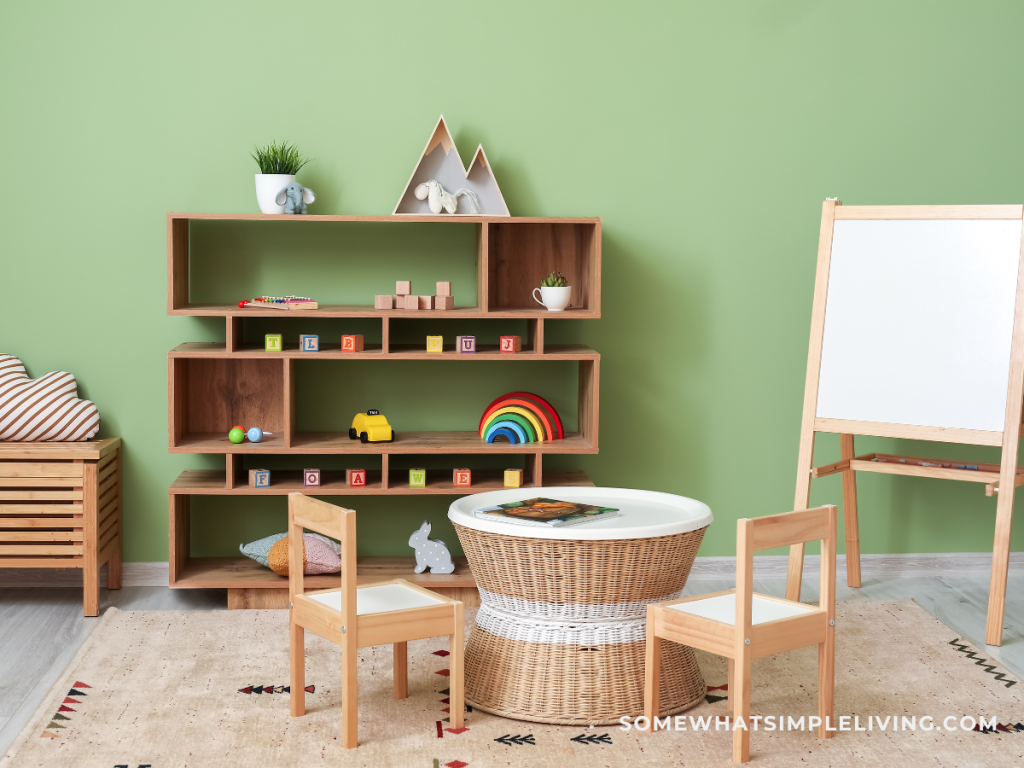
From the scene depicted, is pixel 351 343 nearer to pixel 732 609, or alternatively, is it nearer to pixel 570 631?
pixel 570 631

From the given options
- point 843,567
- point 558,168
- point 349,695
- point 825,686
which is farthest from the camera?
point 843,567

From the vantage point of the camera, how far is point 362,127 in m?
3.57

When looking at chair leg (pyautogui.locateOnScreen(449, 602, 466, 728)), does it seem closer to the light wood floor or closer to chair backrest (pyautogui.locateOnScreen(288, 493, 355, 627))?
chair backrest (pyautogui.locateOnScreen(288, 493, 355, 627))

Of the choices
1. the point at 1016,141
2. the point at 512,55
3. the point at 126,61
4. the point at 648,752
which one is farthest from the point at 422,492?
the point at 1016,141

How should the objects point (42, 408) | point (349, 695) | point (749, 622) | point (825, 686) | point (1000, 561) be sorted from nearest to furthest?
point (749, 622) → point (349, 695) → point (825, 686) → point (1000, 561) → point (42, 408)

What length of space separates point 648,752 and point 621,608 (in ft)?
1.10

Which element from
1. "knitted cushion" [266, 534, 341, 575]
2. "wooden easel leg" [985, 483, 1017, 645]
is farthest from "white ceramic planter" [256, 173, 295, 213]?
"wooden easel leg" [985, 483, 1017, 645]

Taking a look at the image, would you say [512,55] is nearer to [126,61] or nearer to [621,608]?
[126,61]

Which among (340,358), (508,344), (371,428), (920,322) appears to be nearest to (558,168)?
(508,344)

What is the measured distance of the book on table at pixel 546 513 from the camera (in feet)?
7.83

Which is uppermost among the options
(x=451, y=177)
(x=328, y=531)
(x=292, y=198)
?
(x=451, y=177)

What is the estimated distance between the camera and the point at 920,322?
10.7 ft

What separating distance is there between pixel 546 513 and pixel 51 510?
1787 millimetres

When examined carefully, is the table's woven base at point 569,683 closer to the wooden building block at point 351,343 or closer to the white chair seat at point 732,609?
the white chair seat at point 732,609
